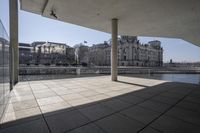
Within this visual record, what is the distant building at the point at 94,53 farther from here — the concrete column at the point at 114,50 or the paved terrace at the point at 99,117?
the paved terrace at the point at 99,117

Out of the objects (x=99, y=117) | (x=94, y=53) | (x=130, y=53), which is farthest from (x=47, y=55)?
(x=99, y=117)

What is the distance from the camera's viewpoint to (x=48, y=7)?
6762 mm

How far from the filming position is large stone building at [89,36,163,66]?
227 feet

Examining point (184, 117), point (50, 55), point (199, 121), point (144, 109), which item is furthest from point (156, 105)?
point (50, 55)

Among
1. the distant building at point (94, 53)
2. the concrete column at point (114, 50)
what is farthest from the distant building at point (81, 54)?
the concrete column at point (114, 50)

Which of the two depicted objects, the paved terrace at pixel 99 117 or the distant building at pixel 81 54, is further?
the distant building at pixel 81 54

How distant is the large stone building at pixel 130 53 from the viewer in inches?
2721

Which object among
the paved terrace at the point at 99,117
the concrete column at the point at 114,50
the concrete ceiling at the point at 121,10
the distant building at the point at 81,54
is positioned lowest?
the paved terrace at the point at 99,117

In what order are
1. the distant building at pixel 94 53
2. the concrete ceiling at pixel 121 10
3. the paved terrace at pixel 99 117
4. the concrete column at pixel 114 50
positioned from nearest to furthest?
1. the paved terrace at pixel 99 117
2. the concrete ceiling at pixel 121 10
3. the concrete column at pixel 114 50
4. the distant building at pixel 94 53

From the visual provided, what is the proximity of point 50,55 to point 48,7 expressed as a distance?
54974 mm

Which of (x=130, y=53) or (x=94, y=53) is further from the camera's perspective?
(x=94, y=53)

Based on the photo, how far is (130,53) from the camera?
6869 cm

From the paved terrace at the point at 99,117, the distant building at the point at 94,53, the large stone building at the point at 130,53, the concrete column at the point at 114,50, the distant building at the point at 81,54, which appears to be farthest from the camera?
the large stone building at the point at 130,53

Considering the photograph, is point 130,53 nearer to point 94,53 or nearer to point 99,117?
point 94,53
